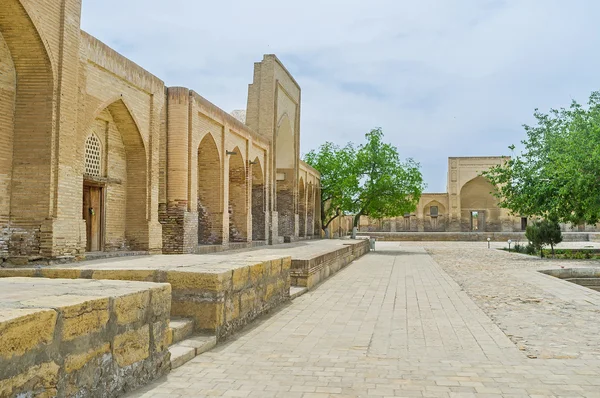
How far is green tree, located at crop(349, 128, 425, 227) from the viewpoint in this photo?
28031mm

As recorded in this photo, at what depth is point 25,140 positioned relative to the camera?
9.10 m

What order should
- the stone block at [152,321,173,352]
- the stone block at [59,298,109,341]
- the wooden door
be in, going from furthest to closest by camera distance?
A: 1. the wooden door
2. the stone block at [152,321,173,352]
3. the stone block at [59,298,109,341]

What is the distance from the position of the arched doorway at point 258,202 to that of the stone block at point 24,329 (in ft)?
63.1

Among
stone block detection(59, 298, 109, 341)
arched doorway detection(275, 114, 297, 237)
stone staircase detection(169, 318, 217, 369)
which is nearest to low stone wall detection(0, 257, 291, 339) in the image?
stone staircase detection(169, 318, 217, 369)

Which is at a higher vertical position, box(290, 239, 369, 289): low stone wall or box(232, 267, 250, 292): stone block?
box(232, 267, 250, 292): stone block

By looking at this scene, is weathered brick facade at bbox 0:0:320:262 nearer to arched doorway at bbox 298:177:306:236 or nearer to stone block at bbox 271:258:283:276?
stone block at bbox 271:258:283:276

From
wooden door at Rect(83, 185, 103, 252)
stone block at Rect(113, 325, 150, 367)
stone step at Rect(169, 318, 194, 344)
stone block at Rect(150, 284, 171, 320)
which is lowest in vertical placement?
stone step at Rect(169, 318, 194, 344)

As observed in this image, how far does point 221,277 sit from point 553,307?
17.7ft

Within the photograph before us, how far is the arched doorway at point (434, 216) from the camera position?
161 ft

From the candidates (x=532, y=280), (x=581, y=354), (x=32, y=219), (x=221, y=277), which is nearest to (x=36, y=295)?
(x=221, y=277)

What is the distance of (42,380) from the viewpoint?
2.92 meters

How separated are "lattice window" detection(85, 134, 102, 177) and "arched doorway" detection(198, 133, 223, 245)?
543 centimetres

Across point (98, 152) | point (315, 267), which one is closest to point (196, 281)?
point (315, 267)

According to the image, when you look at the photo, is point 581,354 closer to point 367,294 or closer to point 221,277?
point 221,277
